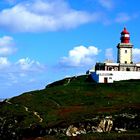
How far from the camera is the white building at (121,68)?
14088 centimetres

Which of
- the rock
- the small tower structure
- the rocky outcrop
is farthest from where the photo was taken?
the small tower structure

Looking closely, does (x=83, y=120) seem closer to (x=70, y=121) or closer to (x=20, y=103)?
(x=70, y=121)

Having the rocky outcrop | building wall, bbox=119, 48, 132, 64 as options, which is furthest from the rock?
building wall, bbox=119, 48, 132, 64

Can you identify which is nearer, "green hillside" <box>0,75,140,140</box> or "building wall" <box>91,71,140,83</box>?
"green hillside" <box>0,75,140,140</box>

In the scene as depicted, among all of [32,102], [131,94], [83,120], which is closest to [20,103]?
[32,102]

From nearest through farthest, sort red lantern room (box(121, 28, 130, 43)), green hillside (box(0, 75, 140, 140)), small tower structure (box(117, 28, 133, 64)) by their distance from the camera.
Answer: green hillside (box(0, 75, 140, 140)) < small tower structure (box(117, 28, 133, 64)) < red lantern room (box(121, 28, 130, 43))

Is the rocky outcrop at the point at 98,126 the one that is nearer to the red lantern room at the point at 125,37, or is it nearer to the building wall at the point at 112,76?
the building wall at the point at 112,76

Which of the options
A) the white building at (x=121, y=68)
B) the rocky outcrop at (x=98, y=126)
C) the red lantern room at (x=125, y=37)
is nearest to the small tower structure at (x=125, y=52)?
the white building at (x=121, y=68)

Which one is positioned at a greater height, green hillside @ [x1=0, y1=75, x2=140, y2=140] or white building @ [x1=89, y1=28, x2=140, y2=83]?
white building @ [x1=89, y1=28, x2=140, y2=83]

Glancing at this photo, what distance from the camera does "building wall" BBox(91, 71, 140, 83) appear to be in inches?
5527

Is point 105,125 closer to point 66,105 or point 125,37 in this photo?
point 66,105

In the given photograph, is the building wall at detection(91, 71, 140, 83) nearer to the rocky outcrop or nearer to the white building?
the white building

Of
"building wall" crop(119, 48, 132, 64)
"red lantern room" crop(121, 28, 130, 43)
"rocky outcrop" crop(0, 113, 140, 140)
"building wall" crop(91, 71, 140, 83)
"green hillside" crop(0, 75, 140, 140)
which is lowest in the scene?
"rocky outcrop" crop(0, 113, 140, 140)

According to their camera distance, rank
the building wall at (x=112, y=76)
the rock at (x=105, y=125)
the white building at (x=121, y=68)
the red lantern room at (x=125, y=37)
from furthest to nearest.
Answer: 1. the red lantern room at (x=125, y=37)
2. the white building at (x=121, y=68)
3. the building wall at (x=112, y=76)
4. the rock at (x=105, y=125)
